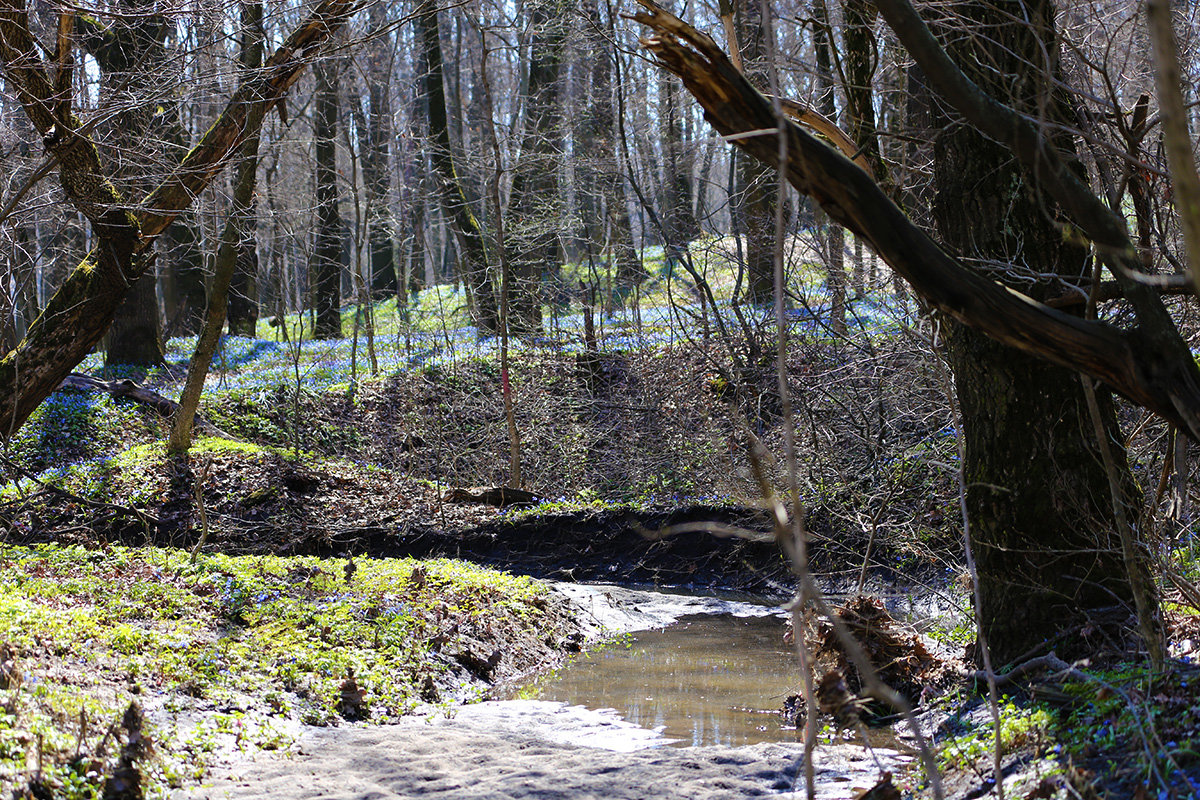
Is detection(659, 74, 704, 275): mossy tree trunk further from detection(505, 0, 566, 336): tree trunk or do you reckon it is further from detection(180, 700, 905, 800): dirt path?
detection(180, 700, 905, 800): dirt path

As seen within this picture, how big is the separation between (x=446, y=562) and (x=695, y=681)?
384 centimetres

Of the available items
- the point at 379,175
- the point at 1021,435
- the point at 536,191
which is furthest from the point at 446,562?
the point at 379,175

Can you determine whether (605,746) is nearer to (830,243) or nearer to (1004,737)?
(1004,737)

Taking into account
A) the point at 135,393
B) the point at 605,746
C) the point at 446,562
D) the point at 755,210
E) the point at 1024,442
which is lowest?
the point at 605,746

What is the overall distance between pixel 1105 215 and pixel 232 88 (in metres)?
10.8

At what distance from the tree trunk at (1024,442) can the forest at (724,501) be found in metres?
0.02

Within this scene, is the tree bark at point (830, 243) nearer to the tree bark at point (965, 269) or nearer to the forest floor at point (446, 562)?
the forest floor at point (446, 562)

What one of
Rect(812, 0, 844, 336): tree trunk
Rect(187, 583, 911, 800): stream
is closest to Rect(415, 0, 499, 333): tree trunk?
Rect(812, 0, 844, 336): tree trunk

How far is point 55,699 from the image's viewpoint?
4641 mm

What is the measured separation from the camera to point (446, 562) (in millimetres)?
10375

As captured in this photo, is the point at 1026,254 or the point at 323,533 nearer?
the point at 1026,254

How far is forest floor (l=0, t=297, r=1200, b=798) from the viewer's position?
441 cm

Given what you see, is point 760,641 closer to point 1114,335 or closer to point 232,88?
point 1114,335

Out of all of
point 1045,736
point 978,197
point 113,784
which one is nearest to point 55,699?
point 113,784
